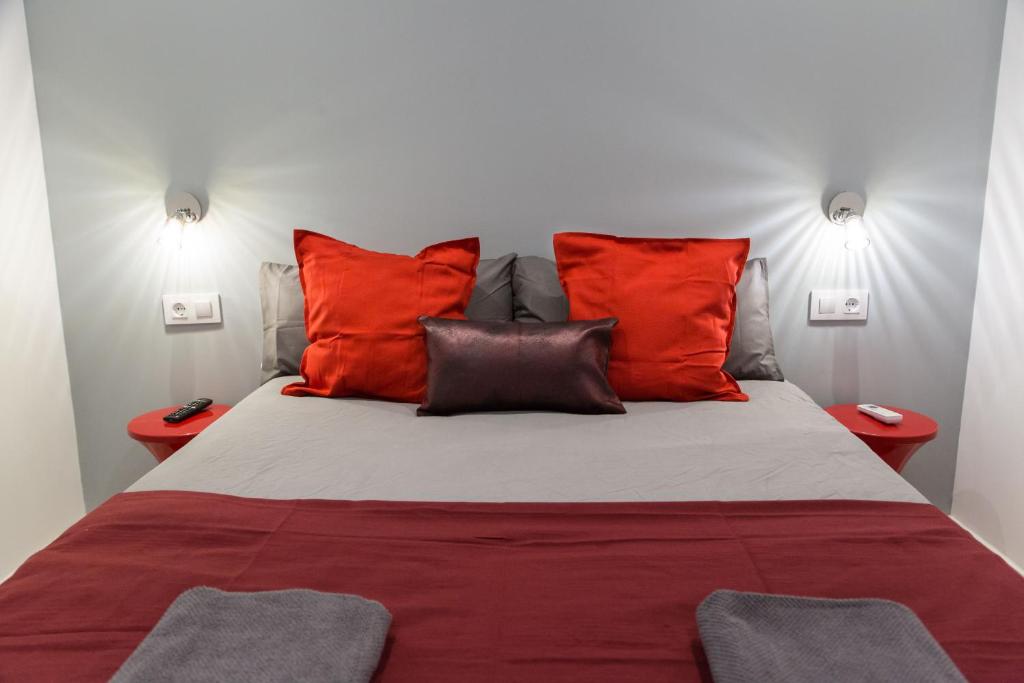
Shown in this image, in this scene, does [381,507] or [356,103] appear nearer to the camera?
[381,507]

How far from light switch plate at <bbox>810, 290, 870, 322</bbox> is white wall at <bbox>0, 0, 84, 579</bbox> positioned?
255cm

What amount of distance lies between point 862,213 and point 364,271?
1598 millimetres

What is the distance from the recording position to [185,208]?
209 cm

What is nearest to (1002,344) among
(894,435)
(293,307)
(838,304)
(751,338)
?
(838,304)

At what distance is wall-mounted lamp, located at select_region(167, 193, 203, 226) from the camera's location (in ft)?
6.86

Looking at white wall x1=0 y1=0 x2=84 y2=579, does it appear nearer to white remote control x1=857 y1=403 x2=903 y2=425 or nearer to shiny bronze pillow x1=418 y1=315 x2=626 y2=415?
shiny bronze pillow x1=418 y1=315 x2=626 y2=415

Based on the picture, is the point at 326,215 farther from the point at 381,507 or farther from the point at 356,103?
the point at 381,507

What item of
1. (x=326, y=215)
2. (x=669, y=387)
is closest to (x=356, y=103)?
(x=326, y=215)

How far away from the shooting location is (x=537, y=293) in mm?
1940

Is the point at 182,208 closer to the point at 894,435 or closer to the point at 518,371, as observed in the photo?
the point at 518,371

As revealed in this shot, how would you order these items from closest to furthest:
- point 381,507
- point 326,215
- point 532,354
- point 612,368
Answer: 1. point 381,507
2. point 532,354
3. point 612,368
4. point 326,215

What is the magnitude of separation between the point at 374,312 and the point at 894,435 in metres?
1.50

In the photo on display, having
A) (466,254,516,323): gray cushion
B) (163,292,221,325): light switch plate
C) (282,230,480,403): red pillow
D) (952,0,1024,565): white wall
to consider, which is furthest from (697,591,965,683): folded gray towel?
(163,292,221,325): light switch plate

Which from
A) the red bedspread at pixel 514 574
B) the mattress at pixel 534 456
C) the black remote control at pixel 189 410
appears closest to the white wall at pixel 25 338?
the black remote control at pixel 189 410
